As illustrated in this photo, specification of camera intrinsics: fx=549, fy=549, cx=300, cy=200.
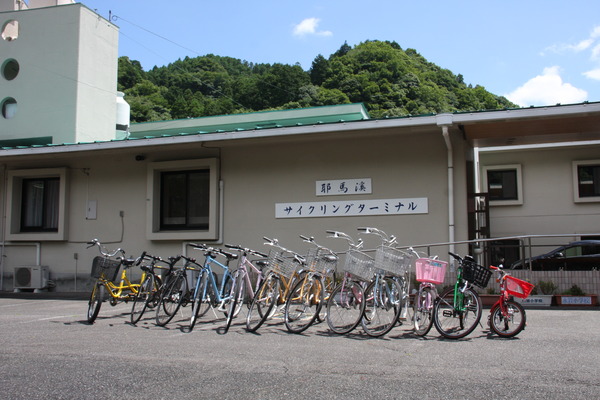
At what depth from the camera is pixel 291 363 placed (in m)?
5.36

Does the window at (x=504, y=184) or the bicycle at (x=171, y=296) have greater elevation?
the window at (x=504, y=184)

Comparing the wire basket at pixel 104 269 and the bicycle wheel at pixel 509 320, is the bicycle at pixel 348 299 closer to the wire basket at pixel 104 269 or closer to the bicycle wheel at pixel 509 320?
the bicycle wheel at pixel 509 320

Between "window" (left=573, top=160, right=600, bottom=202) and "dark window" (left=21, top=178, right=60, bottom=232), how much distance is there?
1561cm

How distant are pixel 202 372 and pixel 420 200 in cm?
630

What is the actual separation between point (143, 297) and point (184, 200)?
4.18m

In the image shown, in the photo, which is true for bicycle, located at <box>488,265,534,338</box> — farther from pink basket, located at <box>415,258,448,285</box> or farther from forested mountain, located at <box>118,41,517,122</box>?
forested mountain, located at <box>118,41,517,122</box>

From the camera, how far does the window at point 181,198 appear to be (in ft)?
38.4

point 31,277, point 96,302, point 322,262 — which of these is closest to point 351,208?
point 322,262

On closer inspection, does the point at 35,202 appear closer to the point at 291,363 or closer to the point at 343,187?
the point at 343,187

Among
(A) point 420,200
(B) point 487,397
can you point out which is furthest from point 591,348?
(A) point 420,200

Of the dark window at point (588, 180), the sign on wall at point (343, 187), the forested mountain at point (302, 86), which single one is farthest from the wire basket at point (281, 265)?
the forested mountain at point (302, 86)

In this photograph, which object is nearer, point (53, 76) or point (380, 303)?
point (380, 303)

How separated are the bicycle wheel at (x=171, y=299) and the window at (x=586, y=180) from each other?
48.4 ft

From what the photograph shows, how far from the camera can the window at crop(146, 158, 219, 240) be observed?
38.4ft
